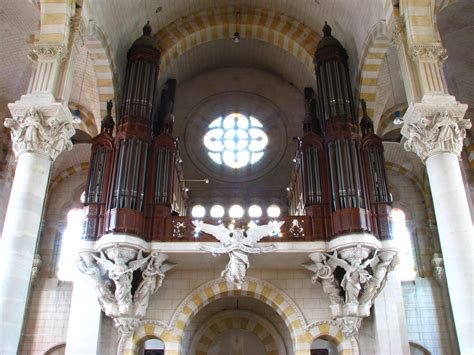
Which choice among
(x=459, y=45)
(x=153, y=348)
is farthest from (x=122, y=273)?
(x=459, y=45)

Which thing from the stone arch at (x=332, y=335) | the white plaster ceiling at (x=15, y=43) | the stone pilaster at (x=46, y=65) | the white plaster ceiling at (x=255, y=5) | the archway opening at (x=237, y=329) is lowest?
the stone arch at (x=332, y=335)

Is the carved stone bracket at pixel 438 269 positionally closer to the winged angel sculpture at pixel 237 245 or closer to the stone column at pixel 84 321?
the winged angel sculpture at pixel 237 245

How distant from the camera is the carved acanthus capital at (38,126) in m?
11.3

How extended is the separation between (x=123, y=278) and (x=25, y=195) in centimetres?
412

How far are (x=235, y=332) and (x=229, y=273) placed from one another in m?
5.62

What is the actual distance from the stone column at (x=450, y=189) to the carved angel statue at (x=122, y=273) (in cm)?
778

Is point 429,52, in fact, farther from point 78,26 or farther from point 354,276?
point 78,26

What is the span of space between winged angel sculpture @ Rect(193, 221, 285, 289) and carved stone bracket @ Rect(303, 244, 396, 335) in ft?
4.88

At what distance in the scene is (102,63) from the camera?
1642 cm

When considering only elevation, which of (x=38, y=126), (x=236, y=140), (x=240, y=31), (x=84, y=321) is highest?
(x=240, y=31)

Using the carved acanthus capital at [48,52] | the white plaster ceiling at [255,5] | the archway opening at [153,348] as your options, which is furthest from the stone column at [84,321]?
the white plaster ceiling at [255,5]

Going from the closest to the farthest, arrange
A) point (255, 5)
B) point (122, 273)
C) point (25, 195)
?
point (25, 195)
point (122, 273)
point (255, 5)

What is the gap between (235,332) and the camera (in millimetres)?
18844

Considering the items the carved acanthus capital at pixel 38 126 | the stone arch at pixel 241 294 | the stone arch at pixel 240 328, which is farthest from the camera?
the stone arch at pixel 240 328
